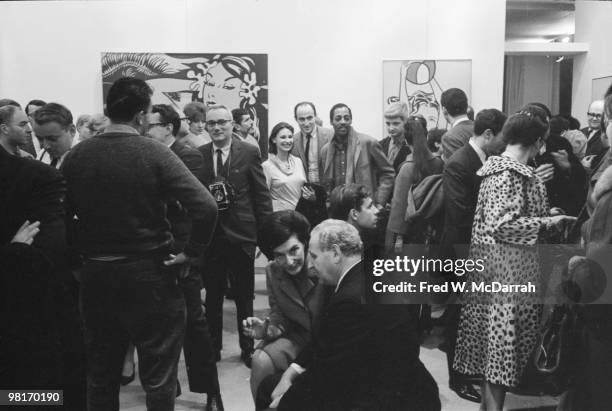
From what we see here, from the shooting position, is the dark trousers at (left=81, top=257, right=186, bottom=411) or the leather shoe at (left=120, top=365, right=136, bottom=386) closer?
the dark trousers at (left=81, top=257, right=186, bottom=411)

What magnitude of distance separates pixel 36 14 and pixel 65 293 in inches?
157

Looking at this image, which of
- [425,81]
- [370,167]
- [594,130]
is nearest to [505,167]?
[370,167]

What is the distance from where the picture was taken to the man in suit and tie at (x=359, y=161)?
14.0 feet

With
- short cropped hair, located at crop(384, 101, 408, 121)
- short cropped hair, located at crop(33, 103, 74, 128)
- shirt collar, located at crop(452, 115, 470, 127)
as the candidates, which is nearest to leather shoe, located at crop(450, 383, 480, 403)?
shirt collar, located at crop(452, 115, 470, 127)

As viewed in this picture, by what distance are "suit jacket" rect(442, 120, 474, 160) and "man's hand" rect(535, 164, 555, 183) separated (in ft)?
1.37

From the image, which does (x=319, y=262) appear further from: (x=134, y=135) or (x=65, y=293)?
(x=65, y=293)

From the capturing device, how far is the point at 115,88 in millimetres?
2352

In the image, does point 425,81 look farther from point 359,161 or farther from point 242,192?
point 242,192

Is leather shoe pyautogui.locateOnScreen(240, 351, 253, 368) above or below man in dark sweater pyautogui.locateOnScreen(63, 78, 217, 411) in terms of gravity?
below

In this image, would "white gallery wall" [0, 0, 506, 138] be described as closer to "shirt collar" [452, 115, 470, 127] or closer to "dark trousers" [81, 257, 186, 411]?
"shirt collar" [452, 115, 470, 127]

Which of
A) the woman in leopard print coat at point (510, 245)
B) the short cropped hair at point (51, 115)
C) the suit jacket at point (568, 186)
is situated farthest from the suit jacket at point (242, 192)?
the suit jacket at point (568, 186)

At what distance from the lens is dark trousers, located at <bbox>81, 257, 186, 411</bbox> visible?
2.35m

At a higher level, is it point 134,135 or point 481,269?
point 134,135

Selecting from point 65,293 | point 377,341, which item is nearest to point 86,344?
point 65,293
